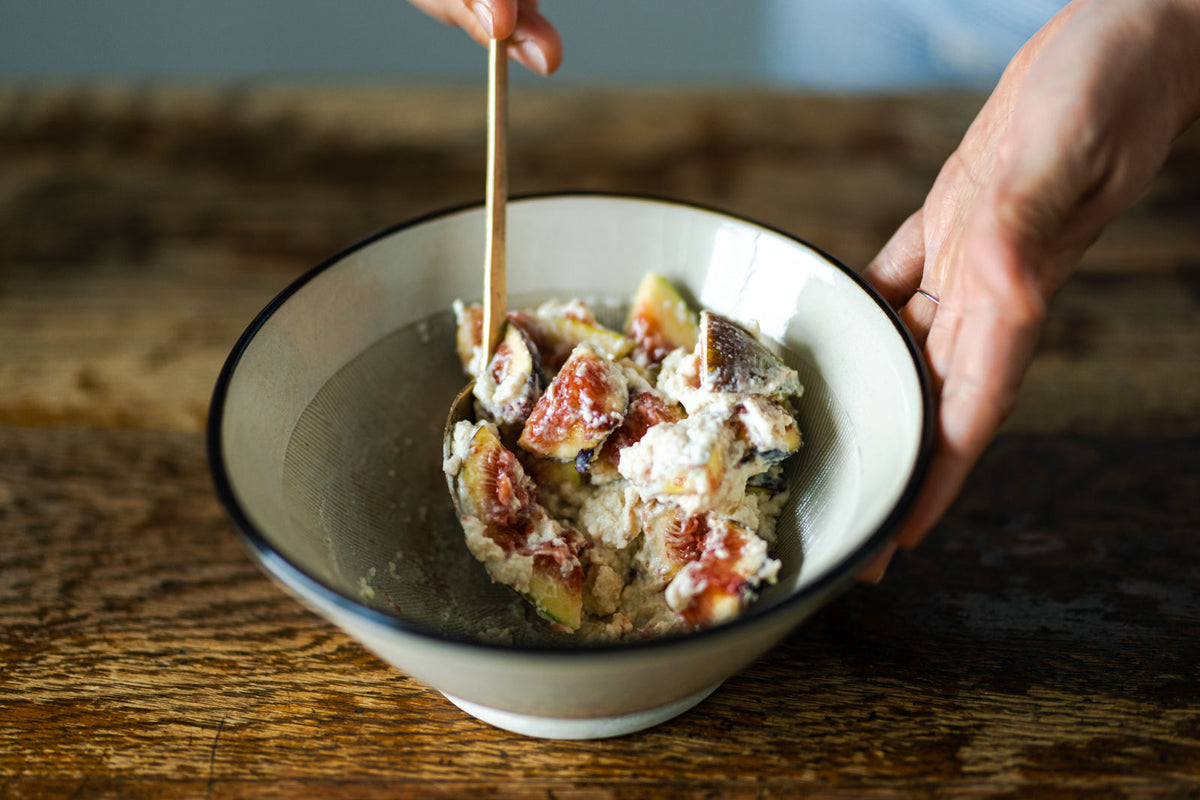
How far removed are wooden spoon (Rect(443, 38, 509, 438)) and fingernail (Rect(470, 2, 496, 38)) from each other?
0.02 meters

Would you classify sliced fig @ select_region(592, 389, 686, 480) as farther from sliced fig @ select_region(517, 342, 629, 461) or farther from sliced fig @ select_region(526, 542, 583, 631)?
sliced fig @ select_region(526, 542, 583, 631)

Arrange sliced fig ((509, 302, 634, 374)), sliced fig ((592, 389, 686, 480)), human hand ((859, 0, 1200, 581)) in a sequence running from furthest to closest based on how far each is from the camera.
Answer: sliced fig ((509, 302, 634, 374)) → sliced fig ((592, 389, 686, 480)) → human hand ((859, 0, 1200, 581))

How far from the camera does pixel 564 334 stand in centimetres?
133

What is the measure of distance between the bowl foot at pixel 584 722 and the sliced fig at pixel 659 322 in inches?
19.6

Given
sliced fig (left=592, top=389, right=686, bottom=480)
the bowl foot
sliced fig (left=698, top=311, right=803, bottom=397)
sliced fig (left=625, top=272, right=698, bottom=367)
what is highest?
sliced fig (left=625, top=272, right=698, bottom=367)

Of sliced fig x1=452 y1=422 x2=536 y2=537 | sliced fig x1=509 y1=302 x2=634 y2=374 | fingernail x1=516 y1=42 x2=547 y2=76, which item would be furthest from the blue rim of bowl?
fingernail x1=516 y1=42 x2=547 y2=76

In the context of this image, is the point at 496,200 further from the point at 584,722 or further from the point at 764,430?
the point at 584,722

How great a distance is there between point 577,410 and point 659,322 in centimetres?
25

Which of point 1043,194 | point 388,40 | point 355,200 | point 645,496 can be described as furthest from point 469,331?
point 388,40

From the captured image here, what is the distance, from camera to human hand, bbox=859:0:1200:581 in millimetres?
988

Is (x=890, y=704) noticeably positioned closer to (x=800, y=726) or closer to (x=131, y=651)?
(x=800, y=726)

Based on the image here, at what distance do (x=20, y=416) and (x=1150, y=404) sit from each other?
2.08 m

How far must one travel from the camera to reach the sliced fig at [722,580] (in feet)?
3.28

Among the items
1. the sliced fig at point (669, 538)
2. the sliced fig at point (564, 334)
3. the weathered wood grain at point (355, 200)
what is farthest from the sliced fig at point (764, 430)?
the weathered wood grain at point (355, 200)
